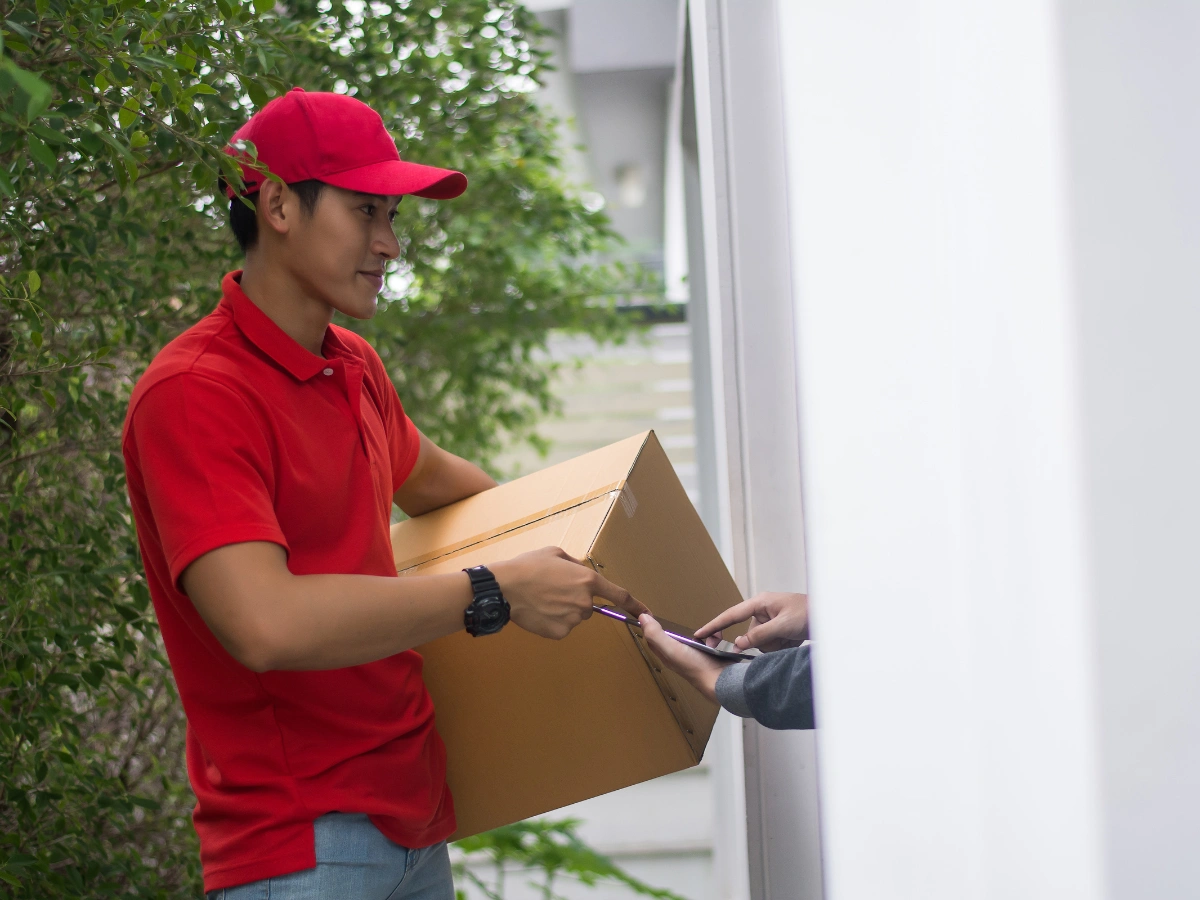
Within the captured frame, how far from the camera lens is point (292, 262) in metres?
1.15

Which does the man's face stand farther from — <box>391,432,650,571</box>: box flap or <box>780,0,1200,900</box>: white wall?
<box>780,0,1200,900</box>: white wall

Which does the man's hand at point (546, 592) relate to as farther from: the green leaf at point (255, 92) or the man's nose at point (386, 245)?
the green leaf at point (255, 92)

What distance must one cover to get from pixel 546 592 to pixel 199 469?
344mm

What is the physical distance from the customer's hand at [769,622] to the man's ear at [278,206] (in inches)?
25.1

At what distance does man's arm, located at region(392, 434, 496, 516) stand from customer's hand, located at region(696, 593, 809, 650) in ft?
1.43

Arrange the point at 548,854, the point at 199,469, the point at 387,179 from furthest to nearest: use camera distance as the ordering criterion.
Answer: the point at 548,854, the point at 387,179, the point at 199,469

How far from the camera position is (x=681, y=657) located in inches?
43.4

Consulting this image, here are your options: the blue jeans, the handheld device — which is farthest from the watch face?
the blue jeans

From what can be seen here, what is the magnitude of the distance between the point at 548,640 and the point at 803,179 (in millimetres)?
684

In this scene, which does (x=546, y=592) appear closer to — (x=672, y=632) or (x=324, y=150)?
(x=672, y=632)

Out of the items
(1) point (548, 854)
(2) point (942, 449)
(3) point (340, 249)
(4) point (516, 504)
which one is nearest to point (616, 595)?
(4) point (516, 504)

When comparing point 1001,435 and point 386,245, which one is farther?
point 386,245

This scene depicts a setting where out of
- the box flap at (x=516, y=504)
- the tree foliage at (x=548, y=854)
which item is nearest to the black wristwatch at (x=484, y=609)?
the box flap at (x=516, y=504)

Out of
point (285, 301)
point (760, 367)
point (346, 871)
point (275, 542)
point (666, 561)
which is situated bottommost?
point (346, 871)
